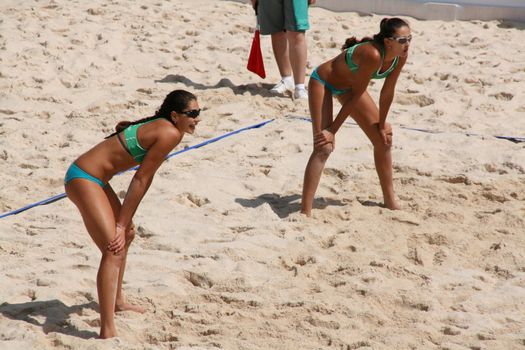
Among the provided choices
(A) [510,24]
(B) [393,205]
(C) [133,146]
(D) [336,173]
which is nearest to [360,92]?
(B) [393,205]

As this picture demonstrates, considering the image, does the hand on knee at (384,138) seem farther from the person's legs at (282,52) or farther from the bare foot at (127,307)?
the person's legs at (282,52)

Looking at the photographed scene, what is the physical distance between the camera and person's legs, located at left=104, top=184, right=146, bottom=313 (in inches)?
171

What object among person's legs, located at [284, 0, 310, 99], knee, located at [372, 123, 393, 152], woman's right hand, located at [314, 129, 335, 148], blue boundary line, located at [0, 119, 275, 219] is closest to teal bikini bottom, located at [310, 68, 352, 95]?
woman's right hand, located at [314, 129, 335, 148]

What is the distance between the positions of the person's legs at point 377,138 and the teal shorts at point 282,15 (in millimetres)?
2334

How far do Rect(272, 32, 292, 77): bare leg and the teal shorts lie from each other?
0.07 m

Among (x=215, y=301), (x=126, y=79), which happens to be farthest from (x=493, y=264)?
(x=126, y=79)

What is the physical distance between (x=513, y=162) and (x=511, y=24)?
387 cm

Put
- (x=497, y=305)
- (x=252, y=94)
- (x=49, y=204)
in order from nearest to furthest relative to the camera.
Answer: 1. (x=497, y=305)
2. (x=49, y=204)
3. (x=252, y=94)

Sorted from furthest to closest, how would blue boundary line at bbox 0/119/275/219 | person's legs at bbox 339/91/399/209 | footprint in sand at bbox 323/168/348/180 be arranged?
footprint in sand at bbox 323/168/348/180 → blue boundary line at bbox 0/119/275/219 → person's legs at bbox 339/91/399/209

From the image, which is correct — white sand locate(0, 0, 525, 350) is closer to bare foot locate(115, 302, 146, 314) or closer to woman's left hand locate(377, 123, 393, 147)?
bare foot locate(115, 302, 146, 314)

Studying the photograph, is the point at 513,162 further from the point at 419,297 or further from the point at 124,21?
the point at 124,21

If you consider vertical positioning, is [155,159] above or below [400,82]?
above

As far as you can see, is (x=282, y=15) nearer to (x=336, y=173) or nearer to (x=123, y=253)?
(x=336, y=173)

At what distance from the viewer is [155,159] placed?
13.6ft
